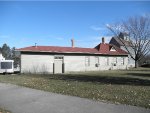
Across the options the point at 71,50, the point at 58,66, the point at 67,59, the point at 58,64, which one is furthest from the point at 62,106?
the point at 71,50

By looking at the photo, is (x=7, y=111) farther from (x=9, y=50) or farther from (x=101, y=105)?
(x=9, y=50)

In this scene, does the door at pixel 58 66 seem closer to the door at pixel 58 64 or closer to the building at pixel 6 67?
the door at pixel 58 64

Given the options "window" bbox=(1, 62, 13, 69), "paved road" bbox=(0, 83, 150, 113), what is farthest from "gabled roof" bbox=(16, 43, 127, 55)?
"paved road" bbox=(0, 83, 150, 113)

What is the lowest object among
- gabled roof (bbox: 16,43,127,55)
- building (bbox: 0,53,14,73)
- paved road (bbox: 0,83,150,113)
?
paved road (bbox: 0,83,150,113)

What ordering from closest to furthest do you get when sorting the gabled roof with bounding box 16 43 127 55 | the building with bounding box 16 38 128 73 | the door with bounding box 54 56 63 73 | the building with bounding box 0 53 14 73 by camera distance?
the building with bounding box 16 38 128 73 < the gabled roof with bounding box 16 43 127 55 < the building with bounding box 0 53 14 73 < the door with bounding box 54 56 63 73

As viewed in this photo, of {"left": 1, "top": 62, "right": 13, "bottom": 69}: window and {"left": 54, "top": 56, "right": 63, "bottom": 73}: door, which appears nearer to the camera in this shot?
{"left": 1, "top": 62, "right": 13, "bottom": 69}: window

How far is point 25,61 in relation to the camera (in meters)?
39.5

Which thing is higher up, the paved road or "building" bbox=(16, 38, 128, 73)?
"building" bbox=(16, 38, 128, 73)

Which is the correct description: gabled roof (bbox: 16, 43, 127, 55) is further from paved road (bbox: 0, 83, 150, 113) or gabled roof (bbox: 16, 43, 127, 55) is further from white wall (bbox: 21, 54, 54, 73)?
paved road (bbox: 0, 83, 150, 113)

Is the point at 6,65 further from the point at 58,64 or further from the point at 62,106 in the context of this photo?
the point at 62,106

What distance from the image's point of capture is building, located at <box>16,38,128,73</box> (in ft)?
131

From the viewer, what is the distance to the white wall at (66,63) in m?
39.7

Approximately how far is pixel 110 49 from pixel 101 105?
139 ft

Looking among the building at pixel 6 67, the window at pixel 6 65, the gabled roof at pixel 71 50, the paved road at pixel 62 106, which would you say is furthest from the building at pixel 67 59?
the paved road at pixel 62 106
